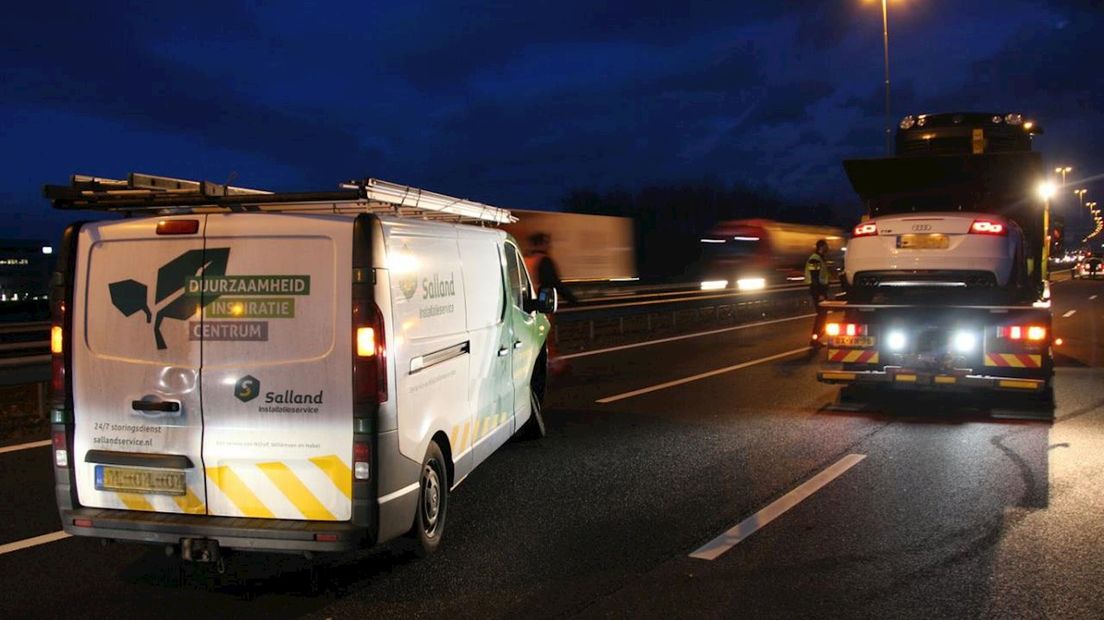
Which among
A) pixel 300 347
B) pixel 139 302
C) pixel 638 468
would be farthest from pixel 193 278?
pixel 638 468

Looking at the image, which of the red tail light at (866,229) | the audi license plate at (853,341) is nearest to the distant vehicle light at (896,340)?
the audi license plate at (853,341)

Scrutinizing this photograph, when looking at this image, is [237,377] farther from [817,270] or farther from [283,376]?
[817,270]

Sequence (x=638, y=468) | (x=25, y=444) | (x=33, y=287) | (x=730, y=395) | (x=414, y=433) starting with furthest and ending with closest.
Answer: (x=33, y=287), (x=730, y=395), (x=25, y=444), (x=638, y=468), (x=414, y=433)

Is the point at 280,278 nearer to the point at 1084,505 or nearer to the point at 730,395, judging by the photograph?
the point at 1084,505

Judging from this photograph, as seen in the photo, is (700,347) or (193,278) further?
(700,347)

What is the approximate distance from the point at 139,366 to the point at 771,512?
3974 millimetres

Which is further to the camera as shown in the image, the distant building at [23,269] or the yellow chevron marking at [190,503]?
the distant building at [23,269]

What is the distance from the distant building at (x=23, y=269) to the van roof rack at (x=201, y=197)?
2521 cm

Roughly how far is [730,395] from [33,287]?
29755 millimetres

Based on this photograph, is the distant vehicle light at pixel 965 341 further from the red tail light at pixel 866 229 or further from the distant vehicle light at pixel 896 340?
the red tail light at pixel 866 229

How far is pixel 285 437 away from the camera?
4.48 meters

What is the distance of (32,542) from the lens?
5512 millimetres

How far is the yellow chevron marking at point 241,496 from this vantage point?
448cm

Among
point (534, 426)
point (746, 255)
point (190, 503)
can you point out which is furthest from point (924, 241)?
point (746, 255)
